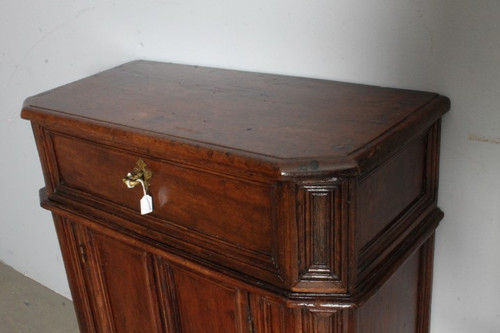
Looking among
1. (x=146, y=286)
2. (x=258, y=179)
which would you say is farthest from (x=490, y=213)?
(x=146, y=286)

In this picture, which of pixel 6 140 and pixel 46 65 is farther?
pixel 6 140

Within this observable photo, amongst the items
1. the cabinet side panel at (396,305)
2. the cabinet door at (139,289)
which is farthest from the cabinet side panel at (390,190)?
the cabinet door at (139,289)

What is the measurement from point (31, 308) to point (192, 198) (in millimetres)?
1190

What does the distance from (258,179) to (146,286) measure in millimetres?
412

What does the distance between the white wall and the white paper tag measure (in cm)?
37

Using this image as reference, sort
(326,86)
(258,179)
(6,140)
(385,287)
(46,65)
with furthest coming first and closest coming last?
(6,140)
(46,65)
(326,86)
(385,287)
(258,179)

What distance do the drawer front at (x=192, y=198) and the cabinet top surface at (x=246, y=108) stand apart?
0.19 ft

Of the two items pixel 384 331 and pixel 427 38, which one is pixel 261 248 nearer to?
pixel 384 331

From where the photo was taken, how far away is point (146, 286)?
3.75 feet

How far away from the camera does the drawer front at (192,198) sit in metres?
0.88

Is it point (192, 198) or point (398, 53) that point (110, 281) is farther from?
point (398, 53)

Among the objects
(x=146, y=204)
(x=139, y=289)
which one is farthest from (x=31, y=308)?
(x=146, y=204)

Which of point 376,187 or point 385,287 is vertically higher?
point 376,187

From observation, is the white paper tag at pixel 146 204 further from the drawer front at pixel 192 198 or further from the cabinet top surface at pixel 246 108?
the cabinet top surface at pixel 246 108
